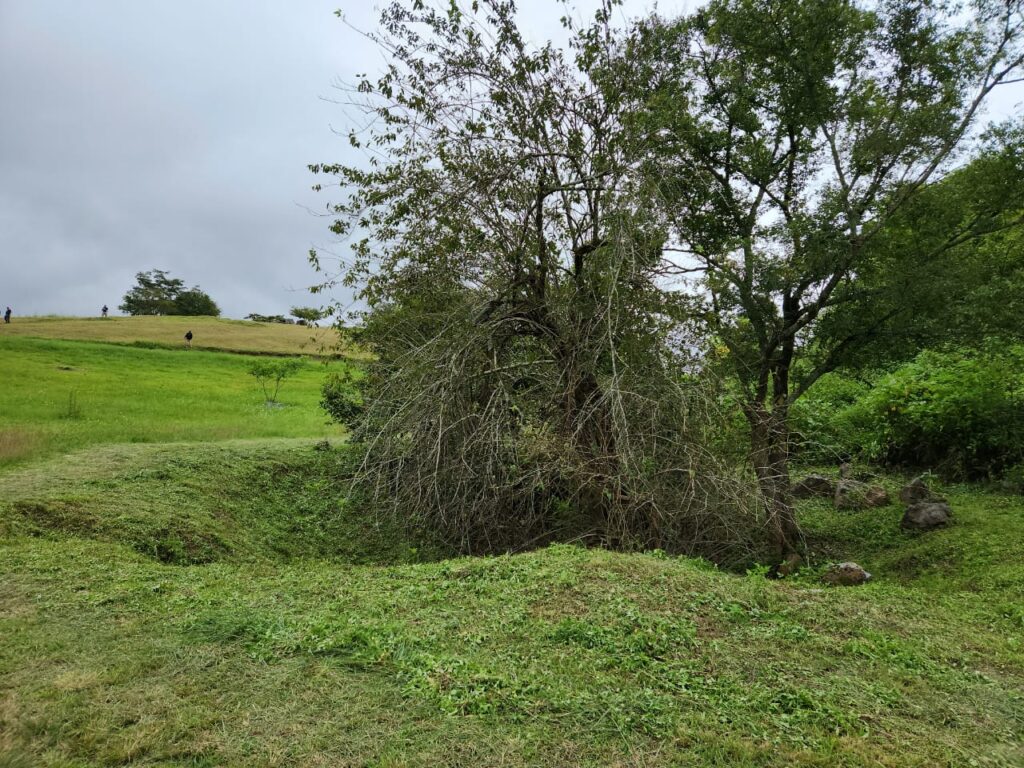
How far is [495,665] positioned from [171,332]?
4646cm

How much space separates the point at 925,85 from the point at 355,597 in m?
8.15

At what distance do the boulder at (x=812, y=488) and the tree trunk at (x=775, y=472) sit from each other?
3.81m

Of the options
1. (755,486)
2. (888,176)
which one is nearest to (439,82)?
(888,176)

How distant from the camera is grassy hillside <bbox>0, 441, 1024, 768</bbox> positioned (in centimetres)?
275

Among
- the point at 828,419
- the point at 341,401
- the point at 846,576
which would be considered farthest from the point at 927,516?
the point at 341,401

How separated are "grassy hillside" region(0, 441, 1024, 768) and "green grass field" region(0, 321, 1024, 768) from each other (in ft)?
0.05

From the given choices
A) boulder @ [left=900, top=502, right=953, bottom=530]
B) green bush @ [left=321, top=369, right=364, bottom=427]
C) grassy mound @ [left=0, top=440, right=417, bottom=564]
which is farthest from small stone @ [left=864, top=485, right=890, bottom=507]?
Answer: green bush @ [left=321, top=369, right=364, bottom=427]

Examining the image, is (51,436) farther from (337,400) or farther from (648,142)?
(648,142)

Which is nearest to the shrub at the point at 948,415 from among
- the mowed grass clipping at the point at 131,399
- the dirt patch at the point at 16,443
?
the mowed grass clipping at the point at 131,399

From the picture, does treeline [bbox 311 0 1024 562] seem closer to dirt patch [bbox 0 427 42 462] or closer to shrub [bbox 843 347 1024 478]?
shrub [bbox 843 347 1024 478]

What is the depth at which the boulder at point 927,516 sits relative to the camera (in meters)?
8.20

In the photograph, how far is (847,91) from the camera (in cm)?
761

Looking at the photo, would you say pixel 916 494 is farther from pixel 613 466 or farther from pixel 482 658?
pixel 482 658

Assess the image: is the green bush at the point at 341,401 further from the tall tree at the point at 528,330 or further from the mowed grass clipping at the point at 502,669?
the mowed grass clipping at the point at 502,669
